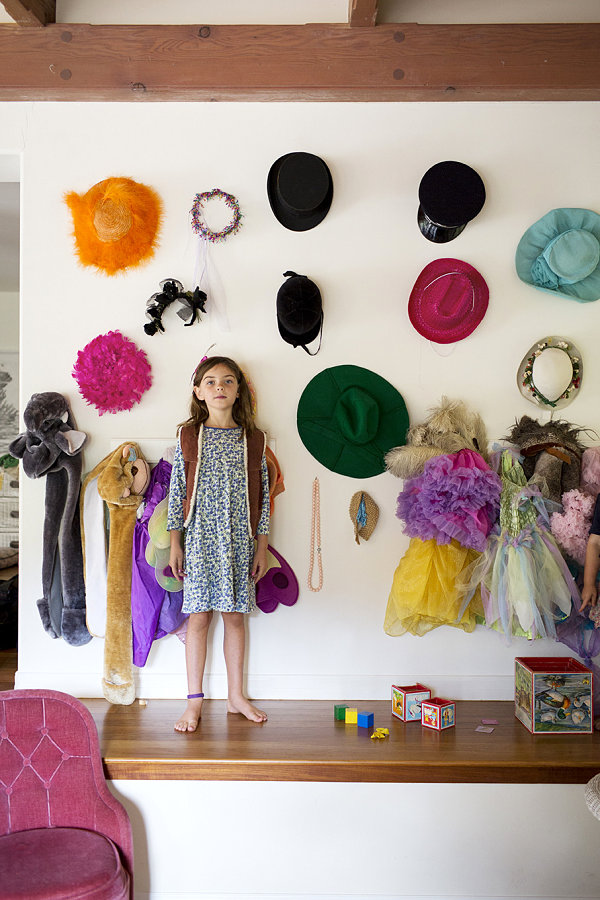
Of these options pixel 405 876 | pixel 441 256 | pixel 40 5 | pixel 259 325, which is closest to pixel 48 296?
A: pixel 259 325

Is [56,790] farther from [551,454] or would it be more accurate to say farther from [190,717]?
[551,454]

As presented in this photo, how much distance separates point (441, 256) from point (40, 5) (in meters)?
1.89

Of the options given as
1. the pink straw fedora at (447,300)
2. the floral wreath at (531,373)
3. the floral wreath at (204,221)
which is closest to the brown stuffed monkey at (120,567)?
the floral wreath at (204,221)

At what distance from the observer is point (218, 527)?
8.82ft

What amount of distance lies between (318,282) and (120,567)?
1.41 metres

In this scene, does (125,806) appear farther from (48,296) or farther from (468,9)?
(468,9)

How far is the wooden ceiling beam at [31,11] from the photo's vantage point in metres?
2.71

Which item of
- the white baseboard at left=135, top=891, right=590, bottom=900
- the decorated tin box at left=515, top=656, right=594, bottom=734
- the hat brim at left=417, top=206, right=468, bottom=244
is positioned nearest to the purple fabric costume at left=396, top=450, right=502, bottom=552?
the decorated tin box at left=515, top=656, right=594, bottom=734

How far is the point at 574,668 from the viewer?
2688 mm

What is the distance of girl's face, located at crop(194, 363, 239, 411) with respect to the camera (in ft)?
8.90

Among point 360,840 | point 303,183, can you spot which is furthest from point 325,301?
point 360,840

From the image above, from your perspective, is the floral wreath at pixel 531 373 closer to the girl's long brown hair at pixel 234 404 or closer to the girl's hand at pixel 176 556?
the girl's long brown hair at pixel 234 404

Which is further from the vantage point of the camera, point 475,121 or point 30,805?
point 475,121

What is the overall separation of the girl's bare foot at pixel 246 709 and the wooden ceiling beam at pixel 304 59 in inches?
95.2
